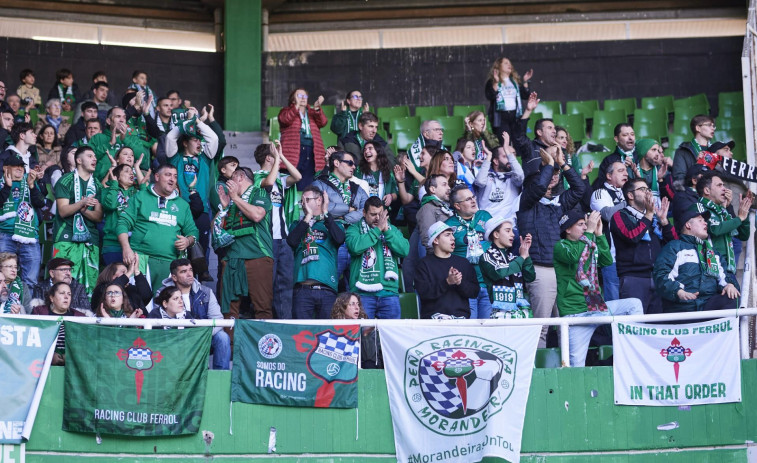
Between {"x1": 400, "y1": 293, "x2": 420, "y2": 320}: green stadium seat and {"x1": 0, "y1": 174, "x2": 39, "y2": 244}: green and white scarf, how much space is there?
380cm

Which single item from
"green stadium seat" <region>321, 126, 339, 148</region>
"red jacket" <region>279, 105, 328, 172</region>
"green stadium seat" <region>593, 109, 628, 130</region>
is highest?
"green stadium seat" <region>593, 109, 628, 130</region>

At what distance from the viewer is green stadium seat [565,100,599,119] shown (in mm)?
19594

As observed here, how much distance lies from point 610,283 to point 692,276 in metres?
1.13

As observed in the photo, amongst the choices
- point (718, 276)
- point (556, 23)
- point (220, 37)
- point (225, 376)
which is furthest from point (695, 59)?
point (225, 376)

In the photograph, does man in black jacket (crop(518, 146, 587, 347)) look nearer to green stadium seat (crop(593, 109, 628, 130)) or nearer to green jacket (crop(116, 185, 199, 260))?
green jacket (crop(116, 185, 199, 260))

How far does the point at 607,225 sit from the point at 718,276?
159cm

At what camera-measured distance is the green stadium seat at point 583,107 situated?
19594mm

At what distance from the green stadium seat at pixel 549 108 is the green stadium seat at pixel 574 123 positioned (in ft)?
3.13

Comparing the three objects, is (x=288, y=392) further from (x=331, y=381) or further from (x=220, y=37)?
(x=220, y=37)

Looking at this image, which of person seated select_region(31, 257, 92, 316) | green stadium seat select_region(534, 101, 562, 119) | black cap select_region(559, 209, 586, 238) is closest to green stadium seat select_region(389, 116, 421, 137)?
green stadium seat select_region(534, 101, 562, 119)

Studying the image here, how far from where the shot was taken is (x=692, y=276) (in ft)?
34.5

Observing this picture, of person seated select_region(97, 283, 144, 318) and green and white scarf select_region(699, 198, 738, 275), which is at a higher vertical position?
green and white scarf select_region(699, 198, 738, 275)

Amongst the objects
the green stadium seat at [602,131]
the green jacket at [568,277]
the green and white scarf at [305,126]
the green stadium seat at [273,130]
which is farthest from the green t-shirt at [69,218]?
the green stadium seat at [602,131]

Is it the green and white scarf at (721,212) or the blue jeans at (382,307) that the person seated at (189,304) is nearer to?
→ the blue jeans at (382,307)
